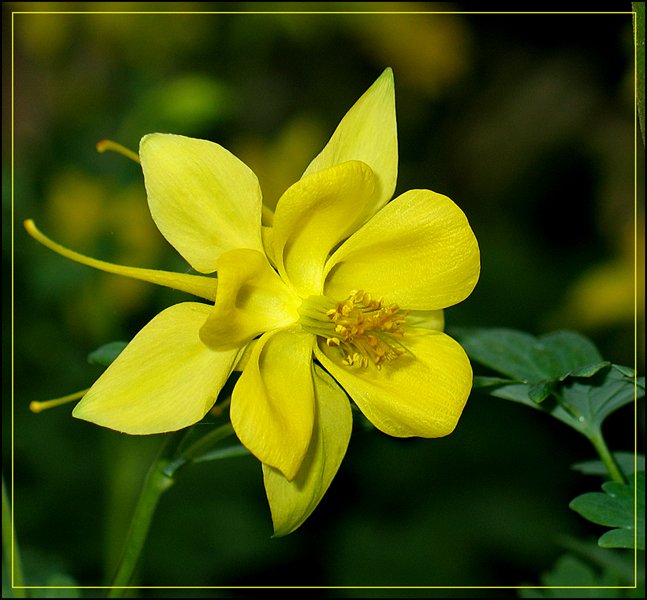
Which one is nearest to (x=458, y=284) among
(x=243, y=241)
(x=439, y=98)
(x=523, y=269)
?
(x=243, y=241)

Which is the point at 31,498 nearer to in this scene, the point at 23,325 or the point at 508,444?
the point at 23,325

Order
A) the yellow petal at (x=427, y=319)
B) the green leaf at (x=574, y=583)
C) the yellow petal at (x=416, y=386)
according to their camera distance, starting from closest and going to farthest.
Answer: the yellow petal at (x=416, y=386) < the yellow petal at (x=427, y=319) < the green leaf at (x=574, y=583)

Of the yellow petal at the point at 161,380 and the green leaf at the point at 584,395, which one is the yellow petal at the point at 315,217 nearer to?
the yellow petal at the point at 161,380

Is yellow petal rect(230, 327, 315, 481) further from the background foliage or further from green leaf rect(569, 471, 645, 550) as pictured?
the background foliage

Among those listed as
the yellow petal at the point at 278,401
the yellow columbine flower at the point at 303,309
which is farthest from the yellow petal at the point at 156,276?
the yellow petal at the point at 278,401

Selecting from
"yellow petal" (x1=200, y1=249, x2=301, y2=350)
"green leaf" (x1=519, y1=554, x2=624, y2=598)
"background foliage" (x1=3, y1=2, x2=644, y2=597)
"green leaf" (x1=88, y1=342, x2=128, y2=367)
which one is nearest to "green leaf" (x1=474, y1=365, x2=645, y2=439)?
"yellow petal" (x1=200, y1=249, x2=301, y2=350)
